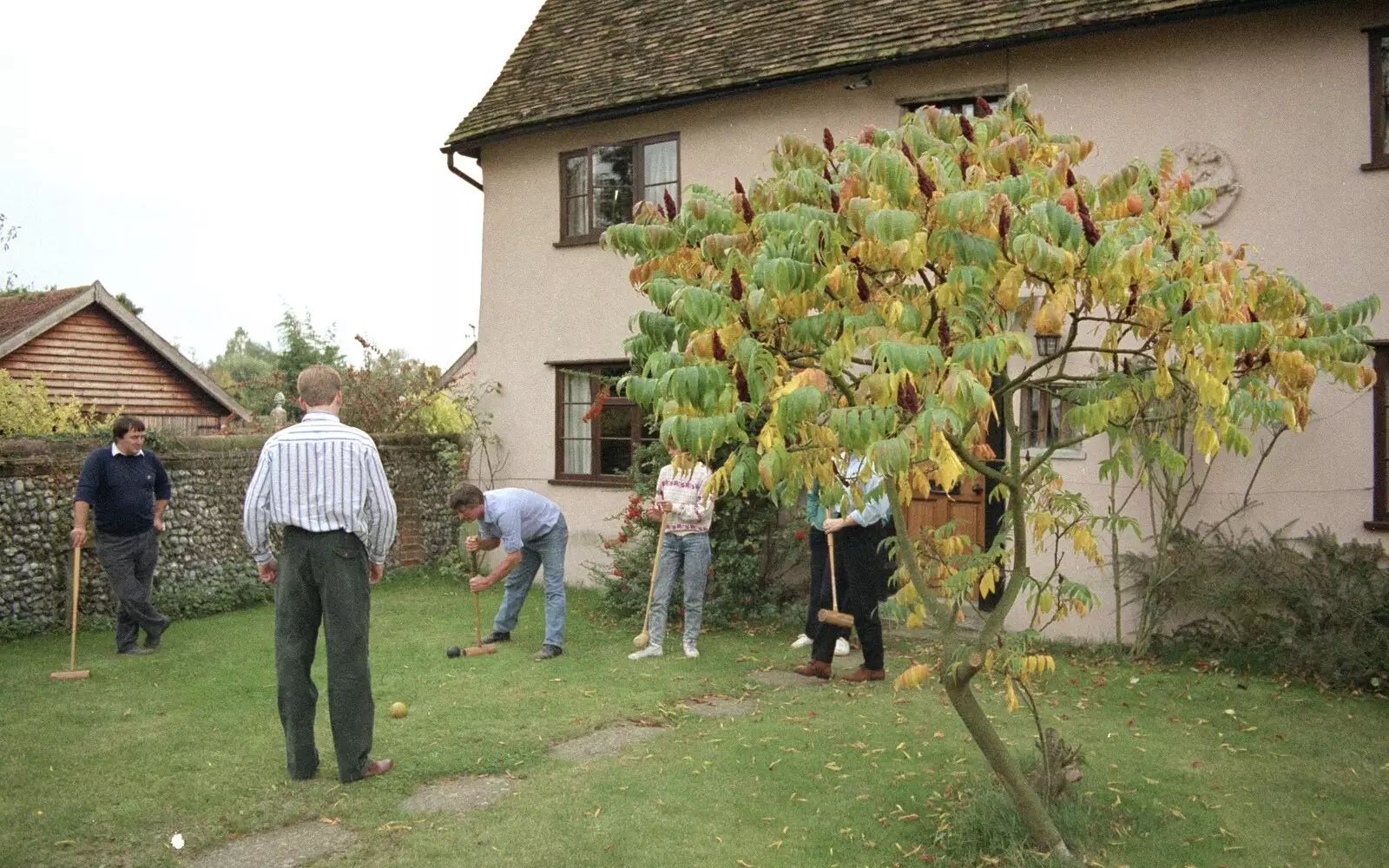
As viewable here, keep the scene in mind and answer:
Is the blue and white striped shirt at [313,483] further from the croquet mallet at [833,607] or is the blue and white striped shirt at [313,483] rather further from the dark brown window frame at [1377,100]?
the dark brown window frame at [1377,100]

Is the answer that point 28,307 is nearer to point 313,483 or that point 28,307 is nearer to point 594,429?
point 594,429

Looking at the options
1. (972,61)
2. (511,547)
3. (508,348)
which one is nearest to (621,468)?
(508,348)

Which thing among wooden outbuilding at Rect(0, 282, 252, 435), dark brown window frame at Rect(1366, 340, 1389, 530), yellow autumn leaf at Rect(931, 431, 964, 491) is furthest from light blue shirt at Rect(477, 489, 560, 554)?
wooden outbuilding at Rect(0, 282, 252, 435)

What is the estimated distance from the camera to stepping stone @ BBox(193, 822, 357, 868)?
16.6ft

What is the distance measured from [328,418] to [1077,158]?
422 centimetres

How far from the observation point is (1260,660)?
9.02 m

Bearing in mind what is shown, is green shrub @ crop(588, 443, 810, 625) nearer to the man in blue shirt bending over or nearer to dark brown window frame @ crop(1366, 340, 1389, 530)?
the man in blue shirt bending over

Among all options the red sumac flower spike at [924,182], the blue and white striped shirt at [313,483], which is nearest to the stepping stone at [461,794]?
the blue and white striped shirt at [313,483]

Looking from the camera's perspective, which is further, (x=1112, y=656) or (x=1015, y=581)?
(x=1112, y=656)

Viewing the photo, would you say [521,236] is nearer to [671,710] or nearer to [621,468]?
[621,468]

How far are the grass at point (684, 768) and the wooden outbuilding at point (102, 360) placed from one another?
14.9m

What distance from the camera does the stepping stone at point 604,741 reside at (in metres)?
6.75

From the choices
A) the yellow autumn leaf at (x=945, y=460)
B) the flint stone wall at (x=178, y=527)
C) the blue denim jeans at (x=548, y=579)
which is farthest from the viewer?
the flint stone wall at (x=178, y=527)

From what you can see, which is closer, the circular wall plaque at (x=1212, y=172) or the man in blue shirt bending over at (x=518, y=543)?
the man in blue shirt bending over at (x=518, y=543)
